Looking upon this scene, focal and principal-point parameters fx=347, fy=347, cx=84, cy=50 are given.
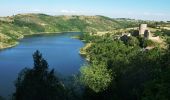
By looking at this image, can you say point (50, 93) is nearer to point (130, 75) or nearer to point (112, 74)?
point (130, 75)

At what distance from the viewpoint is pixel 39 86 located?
150 feet

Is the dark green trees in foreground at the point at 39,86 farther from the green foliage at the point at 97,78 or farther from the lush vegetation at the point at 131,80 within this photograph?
the green foliage at the point at 97,78

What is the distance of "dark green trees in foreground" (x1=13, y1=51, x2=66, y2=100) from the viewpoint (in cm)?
4531

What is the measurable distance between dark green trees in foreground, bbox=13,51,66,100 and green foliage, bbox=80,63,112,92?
A: 1107 cm

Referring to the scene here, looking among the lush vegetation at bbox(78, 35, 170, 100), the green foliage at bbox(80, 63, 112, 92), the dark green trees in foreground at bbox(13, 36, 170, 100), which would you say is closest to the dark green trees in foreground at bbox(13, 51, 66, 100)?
the dark green trees in foreground at bbox(13, 36, 170, 100)

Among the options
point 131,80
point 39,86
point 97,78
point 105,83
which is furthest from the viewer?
point 97,78

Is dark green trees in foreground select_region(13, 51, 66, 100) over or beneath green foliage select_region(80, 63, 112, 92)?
over

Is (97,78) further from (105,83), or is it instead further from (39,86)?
(39,86)

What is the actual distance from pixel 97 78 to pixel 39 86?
17597 mm

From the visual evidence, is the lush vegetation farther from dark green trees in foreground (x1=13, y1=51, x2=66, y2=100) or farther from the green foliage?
dark green trees in foreground (x1=13, y1=51, x2=66, y2=100)

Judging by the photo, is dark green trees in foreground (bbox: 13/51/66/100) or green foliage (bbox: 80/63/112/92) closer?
dark green trees in foreground (bbox: 13/51/66/100)

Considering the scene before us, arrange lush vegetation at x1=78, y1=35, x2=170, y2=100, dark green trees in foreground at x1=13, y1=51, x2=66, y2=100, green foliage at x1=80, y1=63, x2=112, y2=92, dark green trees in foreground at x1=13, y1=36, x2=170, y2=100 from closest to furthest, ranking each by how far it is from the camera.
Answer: dark green trees in foreground at x1=13, y1=36, x2=170, y2=100 → lush vegetation at x1=78, y1=35, x2=170, y2=100 → dark green trees in foreground at x1=13, y1=51, x2=66, y2=100 → green foliage at x1=80, y1=63, x2=112, y2=92

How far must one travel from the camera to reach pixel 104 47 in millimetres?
145750

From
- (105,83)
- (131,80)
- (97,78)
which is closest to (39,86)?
(131,80)
